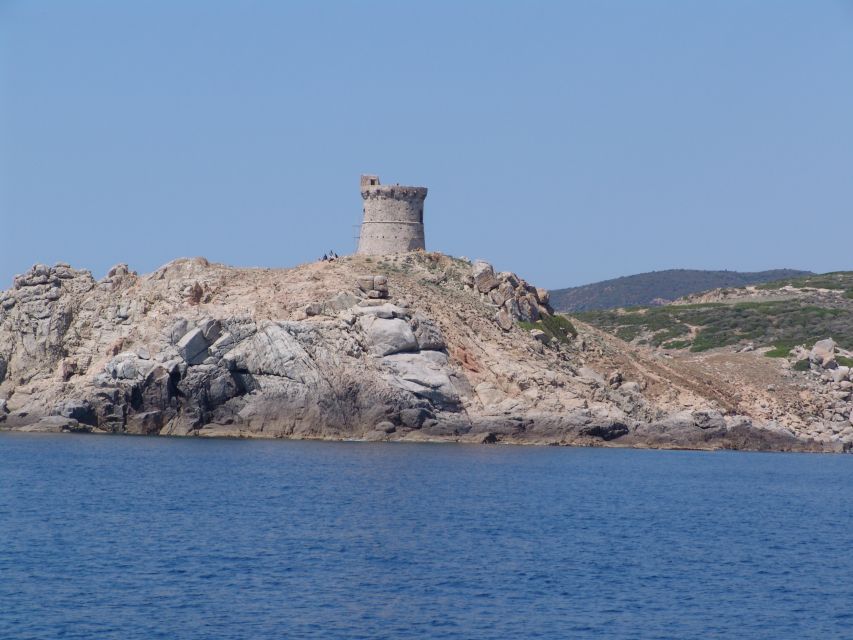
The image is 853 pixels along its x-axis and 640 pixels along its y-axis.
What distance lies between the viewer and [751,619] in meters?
32.8

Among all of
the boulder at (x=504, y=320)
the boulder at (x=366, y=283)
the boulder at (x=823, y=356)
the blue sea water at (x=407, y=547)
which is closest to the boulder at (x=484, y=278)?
the boulder at (x=504, y=320)

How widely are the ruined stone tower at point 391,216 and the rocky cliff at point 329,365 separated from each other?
3.95 meters

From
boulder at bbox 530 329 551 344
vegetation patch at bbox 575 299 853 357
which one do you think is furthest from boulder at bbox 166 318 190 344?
vegetation patch at bbox 575 299 853 357

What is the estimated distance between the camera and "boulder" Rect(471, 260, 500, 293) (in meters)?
87.1

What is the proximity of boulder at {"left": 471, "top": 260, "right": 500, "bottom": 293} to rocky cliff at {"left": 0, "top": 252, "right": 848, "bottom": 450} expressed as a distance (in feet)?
0.30

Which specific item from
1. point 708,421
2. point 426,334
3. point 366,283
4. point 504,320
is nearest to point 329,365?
point 426,334

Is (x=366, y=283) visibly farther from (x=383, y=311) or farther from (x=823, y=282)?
(x=823, y=282)

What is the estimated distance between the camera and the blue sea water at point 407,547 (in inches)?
1246

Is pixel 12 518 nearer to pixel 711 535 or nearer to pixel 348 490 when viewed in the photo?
pixel 348 490

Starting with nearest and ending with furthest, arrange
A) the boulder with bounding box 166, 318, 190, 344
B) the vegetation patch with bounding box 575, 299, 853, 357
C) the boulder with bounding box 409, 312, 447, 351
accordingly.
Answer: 1. the boulder with bounding box 166, 318, 190, 344
2. the boulder with bounding box 409, 312, 447, 351
3. the vegetation patch with bounding box 575, 299, 853, 357

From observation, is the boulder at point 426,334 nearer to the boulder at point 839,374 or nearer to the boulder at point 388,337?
the boulder at point 388,337

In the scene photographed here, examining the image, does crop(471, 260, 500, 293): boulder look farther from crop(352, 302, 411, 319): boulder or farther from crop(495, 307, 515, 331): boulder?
crop(352, 302, 411, 319): boulder

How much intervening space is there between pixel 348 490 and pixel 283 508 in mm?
5588

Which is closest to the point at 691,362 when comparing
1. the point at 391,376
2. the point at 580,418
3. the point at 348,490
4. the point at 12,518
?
the point at 580,418
